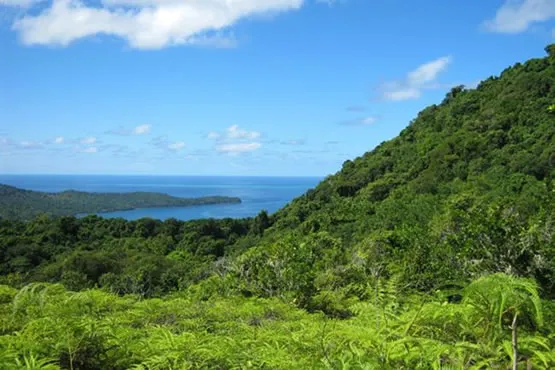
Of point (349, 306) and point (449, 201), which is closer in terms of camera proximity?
point (349, 306)

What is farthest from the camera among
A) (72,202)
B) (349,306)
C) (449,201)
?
(72,202)

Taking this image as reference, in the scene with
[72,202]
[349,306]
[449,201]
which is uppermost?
[449,201]

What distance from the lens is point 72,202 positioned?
355 ft

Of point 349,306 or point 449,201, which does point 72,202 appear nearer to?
point 449,201

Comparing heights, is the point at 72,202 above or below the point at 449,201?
below

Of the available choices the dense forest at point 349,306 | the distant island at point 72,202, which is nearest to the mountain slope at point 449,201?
the dense forest at point 349,306

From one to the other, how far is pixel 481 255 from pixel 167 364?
6.20 meters

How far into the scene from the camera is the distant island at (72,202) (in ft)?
280

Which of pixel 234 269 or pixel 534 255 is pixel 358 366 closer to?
pixel 534 255

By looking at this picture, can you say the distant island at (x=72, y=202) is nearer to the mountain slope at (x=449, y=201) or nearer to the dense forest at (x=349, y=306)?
the mountain slope at (x=449, y=201)

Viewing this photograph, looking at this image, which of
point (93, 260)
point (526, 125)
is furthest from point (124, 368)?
point (526, 125)

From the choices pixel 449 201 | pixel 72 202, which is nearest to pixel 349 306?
pixel 449 201

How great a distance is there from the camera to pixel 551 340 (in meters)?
2.06

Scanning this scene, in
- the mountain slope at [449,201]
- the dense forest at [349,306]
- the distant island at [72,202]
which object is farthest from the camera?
the distant island at [72,202]
